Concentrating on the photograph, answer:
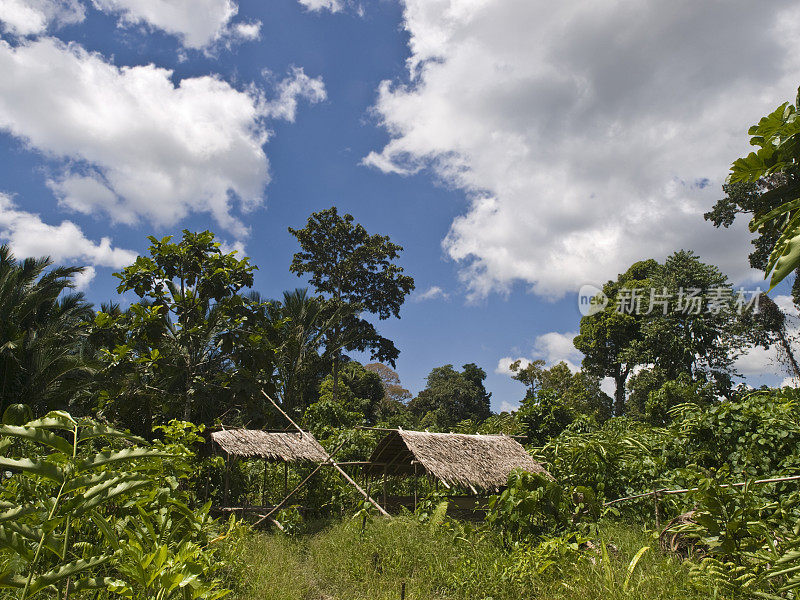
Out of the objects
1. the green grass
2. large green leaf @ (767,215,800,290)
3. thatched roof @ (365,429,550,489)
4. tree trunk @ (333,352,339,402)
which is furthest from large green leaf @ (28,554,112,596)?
tree trunk @ (333,352,339,402)

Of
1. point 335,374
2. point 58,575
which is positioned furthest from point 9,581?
point 335,374

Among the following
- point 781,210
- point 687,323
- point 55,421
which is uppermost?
point 687,323

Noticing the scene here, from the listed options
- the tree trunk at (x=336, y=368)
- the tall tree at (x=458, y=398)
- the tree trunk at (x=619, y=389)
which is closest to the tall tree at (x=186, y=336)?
the tree trunk at (x=336, y=368)

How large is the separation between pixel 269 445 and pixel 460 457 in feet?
13.5

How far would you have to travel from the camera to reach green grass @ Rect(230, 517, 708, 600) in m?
4.75

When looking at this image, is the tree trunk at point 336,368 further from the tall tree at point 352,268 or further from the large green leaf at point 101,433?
the large green leaf at point 101,433

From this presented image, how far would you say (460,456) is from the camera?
9.42m

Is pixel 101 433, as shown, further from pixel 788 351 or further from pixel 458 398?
pixel 458 398

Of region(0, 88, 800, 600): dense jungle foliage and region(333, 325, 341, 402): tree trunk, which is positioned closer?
region(0, 88, 800, 600): dense jungle foliage

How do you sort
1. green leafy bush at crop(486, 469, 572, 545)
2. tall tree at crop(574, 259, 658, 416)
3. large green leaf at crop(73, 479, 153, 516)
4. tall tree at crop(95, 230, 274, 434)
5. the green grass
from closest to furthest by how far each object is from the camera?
1. large green leaf at crop(73, 479, 153, 516)
2. the green grass
3. green leafy bush at crop(486, 469, 572, 545)
4. tall tree at crop(95, 230, 274, 434)
5. tall tree at crop(574, 259, 658, 416)

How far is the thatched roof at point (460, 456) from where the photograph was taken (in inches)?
336

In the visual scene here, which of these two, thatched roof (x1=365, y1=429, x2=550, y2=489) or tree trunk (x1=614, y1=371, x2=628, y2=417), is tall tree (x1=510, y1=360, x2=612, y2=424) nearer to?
tree trunk (x1=614, y1=371, x2=628, y2=417)

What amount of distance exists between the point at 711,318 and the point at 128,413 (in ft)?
71.3

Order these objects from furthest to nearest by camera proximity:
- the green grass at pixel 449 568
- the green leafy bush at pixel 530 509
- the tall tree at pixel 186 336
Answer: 1. the tall tree at pixel 186 336
2. the green leafy bush at pixel 530 509
3. the green grass at pixel 449 568
